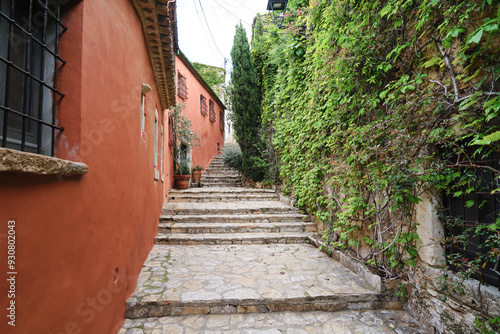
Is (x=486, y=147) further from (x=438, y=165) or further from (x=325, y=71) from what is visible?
(x=325, y=71)

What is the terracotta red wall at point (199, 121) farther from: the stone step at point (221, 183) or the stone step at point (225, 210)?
the stone step at point (225, 210)

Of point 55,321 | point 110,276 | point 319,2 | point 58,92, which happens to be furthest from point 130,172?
point 319,2

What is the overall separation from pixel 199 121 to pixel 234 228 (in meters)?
7.88

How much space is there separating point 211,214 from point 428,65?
5.02 meters

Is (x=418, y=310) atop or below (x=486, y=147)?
below

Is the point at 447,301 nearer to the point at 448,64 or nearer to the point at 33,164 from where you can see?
the point at 448,64

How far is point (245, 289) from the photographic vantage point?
292 centimetres

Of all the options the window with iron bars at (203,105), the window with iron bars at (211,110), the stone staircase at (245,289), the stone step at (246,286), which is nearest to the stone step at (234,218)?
the stone staircase at (245,289)

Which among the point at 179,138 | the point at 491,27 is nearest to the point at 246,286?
the point at 491,27

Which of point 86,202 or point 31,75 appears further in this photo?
point 86,202

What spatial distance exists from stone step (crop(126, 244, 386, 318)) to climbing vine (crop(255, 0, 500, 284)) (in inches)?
18.7

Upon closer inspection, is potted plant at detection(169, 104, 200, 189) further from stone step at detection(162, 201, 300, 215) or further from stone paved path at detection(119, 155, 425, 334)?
stone paved path at detection(119, 155, 425, 334)

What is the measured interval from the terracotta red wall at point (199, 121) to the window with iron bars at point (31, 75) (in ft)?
→ 26.8

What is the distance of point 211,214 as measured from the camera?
6.05m
